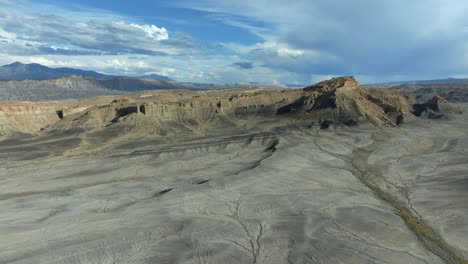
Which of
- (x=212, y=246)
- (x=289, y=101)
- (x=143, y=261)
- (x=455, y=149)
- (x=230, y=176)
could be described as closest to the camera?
(x=143, y=261)

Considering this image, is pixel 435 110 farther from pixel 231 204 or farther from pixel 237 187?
pixel 231 204

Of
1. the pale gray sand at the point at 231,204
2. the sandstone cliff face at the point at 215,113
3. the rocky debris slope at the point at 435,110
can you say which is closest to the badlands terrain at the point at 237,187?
the pale gray sand at the point at 231,204

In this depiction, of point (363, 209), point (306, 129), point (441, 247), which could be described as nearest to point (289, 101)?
point (306, 129)

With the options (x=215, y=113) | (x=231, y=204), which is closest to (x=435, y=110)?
(x=215, y=113)

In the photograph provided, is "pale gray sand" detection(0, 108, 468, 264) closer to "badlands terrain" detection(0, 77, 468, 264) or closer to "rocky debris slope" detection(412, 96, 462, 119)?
"badlands terrain" detection(0, 77, 468, 264)

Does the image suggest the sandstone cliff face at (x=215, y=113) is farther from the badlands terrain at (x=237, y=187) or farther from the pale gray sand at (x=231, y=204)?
the pale gray sand at (x=231, y=204)

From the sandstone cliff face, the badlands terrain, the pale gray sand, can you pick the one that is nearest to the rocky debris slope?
the badlands terrain

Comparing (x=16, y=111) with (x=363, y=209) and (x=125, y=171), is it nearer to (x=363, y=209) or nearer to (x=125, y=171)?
Result: (x=125, y=171)
